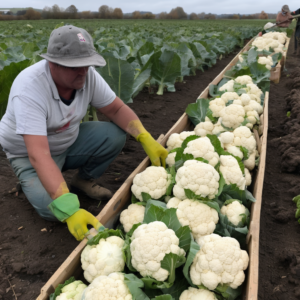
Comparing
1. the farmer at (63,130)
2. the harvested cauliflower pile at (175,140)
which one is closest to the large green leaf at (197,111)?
the harvested cauliflower pile at (175,140)

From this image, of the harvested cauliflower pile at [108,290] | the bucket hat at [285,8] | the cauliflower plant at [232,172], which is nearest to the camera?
the harvested cauliflower pile at [108,290]

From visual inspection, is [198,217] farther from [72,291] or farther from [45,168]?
[45,168]

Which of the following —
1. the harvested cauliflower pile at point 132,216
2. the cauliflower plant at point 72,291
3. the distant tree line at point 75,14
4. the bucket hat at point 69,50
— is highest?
the distant tree line at point 75,14

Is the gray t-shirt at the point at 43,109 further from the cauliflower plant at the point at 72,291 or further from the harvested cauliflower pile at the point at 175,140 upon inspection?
the cauliflower plant at the point at 72,291

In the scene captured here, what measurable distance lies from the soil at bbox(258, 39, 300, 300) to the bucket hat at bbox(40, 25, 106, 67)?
2.01 metres

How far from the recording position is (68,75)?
6.90 ft

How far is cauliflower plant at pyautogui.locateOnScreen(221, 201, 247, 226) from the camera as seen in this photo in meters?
2.15

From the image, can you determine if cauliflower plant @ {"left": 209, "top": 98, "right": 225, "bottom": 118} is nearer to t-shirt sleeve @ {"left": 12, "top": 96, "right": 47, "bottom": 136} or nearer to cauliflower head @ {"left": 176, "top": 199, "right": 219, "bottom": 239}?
cauliflower head @ {"left": 176, "top": 199, "right": 219, "bottom": 239}

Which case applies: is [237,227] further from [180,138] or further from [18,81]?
[18,81]

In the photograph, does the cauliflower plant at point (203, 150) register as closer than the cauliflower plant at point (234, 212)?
No

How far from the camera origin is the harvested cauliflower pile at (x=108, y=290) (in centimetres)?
149

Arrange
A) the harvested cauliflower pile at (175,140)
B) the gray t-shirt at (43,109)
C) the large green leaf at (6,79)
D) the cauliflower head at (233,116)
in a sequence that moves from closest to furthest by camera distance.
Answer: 1. the gray t-shirt at (43,109)
2. the harvested cauliflower pile at (175,140)
3. the large green leaf at (6,79)
4. the cauliflower head at (233,116)

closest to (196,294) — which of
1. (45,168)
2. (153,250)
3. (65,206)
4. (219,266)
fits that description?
(219,266)

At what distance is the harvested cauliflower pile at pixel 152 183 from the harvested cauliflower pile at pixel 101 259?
0.59m
